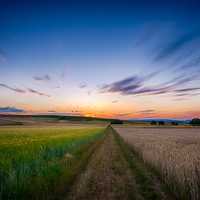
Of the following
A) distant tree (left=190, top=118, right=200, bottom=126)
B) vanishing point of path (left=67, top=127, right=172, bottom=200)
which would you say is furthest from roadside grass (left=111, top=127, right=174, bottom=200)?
distant tree (left=190, top=118, right=200, bottom=126)

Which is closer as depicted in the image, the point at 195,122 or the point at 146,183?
the point at 146,183

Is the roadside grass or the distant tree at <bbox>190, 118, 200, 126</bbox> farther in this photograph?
the distant tree at <bbox>190, 118, 200, 126</bbox>

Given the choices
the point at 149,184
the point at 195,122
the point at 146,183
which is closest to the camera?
the point at 149,184

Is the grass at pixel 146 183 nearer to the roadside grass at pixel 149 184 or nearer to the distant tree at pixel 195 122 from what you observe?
the roadside grass at pixel 149 184

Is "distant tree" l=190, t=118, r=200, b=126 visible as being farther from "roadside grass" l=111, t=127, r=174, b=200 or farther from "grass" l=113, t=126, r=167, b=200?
"roadside grass" l=111, t=127, r=174, b=200

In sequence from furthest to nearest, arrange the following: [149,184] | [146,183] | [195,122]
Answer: [195,122], [146,183], [149,184]

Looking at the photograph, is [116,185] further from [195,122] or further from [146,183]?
[195,122]

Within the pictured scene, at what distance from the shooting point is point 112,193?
23.1ft

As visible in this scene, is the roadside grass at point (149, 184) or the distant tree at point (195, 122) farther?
the distant tree at point (195, 122)

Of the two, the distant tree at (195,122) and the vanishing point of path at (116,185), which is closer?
the vanishing point of path at (116,185)

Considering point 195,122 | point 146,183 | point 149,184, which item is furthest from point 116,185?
point 195,122

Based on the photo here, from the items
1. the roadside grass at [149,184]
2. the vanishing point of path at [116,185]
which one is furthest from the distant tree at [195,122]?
the vanishing point of path at [116,185]

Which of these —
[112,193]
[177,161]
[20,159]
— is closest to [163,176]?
[177,161]

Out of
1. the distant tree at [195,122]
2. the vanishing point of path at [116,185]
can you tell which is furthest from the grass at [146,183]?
the distant tree at [195,122]
